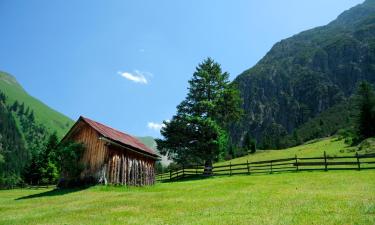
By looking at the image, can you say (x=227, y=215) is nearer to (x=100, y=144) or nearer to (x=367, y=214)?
(x=367, y=214)

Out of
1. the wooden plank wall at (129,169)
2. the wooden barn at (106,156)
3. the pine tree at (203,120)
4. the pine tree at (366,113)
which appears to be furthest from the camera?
the pine tree at (366,113)

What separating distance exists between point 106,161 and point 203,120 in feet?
49.6

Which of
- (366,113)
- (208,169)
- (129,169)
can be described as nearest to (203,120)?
(208,169)

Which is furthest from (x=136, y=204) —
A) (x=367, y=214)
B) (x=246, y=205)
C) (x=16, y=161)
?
(x=16, y=161)

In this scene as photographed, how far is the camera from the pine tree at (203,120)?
136 ft

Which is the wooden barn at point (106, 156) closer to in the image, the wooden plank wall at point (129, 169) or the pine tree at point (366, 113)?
the wooden plank wall at point (129, 169)

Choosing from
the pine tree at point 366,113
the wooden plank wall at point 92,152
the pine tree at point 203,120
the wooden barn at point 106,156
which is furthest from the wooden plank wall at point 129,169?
the pine tree at point 366,113

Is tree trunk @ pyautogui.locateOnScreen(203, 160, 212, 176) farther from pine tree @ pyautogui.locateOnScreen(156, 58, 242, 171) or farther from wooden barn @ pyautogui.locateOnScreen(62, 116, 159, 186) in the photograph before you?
wooden barn @ pyautogui.locateOnScreen(62, 116, 159, 186)

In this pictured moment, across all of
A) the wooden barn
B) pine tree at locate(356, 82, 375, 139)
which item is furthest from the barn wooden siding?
pine tree at locate(356, 82, 375, 139)

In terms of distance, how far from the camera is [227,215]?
40.2 feet

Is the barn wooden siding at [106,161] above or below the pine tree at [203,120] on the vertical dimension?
below

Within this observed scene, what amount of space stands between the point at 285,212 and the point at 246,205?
2.84 metres

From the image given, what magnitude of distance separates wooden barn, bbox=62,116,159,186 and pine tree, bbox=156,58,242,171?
9609 millimetres

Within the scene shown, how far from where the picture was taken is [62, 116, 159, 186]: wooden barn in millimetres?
28984
